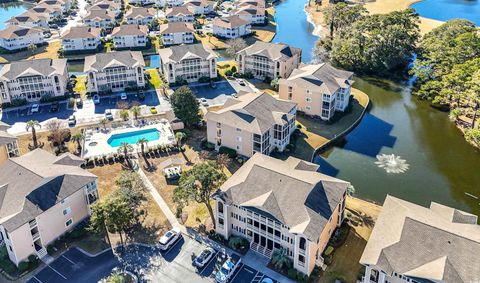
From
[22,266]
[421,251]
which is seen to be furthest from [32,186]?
[421,251]

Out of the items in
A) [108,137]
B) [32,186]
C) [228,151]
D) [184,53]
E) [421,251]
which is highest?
[184,53]

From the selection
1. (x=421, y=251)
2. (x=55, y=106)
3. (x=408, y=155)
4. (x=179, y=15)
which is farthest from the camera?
(x=179, y=15)

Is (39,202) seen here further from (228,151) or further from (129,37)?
(129,37)

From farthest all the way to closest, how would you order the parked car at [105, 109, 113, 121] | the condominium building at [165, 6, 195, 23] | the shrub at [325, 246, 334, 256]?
the condominium building at [165, 6, 195, 23] < the parked car at [105, 109, 113, 121] < the shrub at [325, 246, 334, 256]

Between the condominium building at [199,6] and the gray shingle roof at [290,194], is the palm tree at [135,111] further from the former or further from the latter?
the condominium building at [199,6]

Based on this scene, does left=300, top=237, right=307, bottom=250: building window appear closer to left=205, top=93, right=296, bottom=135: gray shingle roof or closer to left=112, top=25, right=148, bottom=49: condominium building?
left=205, top=93, right=296, bottom=135: gray shingle roof

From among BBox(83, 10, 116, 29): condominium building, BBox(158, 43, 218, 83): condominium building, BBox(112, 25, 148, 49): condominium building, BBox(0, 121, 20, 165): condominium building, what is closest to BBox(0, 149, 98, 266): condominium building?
BBox(0, 121, 20, 165): condominium building
